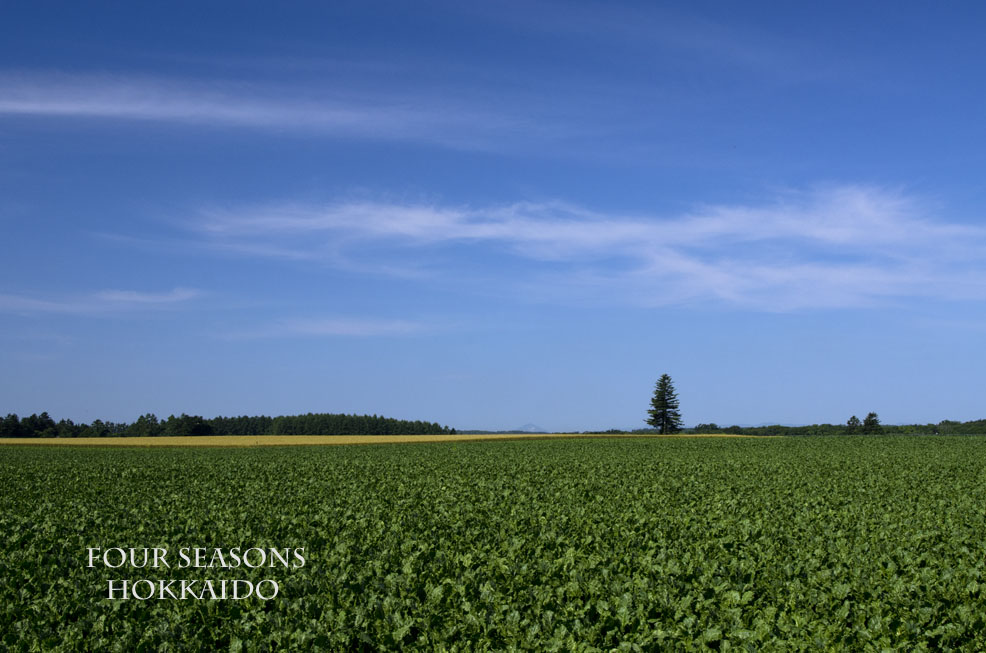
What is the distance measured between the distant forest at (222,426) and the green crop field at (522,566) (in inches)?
3650

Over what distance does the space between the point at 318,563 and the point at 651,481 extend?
699 inches

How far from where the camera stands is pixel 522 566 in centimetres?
1204

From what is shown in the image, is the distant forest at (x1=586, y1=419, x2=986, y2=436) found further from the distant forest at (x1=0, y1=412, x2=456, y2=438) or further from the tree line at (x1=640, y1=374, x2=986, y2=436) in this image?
the distant forest at (x1=0, y1=412, x2=456, y2=438)

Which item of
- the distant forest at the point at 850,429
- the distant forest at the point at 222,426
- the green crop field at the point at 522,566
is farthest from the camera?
the distant forest at the point at 222,426

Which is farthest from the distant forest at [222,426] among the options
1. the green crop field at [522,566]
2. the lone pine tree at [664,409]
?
the green crop field at [522,566]

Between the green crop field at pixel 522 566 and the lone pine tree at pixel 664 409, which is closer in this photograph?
the green crop field at pixel 522 566

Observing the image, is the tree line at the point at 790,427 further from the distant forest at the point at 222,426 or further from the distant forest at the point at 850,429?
the distant forest at the point at 222,426

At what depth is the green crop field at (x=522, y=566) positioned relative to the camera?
891cm

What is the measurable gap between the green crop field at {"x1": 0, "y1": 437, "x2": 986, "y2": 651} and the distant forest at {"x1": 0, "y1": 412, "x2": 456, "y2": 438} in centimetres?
9272

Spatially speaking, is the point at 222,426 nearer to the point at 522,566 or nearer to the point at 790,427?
the point at 790,427

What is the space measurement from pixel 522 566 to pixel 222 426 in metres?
135

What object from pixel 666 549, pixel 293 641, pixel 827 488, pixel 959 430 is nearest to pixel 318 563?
pixel 293 641

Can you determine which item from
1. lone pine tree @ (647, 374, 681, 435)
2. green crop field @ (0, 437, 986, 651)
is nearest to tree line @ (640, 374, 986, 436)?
lone pine tree @ (647, 374, 681, 435)

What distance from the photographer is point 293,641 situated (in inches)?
336
